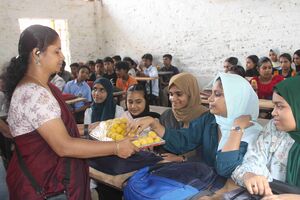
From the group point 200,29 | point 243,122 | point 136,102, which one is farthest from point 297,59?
point 243,122

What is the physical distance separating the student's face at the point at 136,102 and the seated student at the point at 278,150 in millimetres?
1472

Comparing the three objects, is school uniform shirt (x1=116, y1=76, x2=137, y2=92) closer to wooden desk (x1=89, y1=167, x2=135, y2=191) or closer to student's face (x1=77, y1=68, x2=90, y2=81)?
student's face (x1=77, y1=68, x2=90, y2=81)

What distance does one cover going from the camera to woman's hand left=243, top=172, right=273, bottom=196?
131 cm

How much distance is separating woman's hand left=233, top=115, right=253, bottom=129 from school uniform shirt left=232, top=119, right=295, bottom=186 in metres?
0.11

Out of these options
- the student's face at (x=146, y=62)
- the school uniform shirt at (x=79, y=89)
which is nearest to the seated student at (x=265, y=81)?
the school uniform shirt at (x=79, y=89)

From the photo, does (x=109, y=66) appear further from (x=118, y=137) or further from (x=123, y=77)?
(x=118, y=137)

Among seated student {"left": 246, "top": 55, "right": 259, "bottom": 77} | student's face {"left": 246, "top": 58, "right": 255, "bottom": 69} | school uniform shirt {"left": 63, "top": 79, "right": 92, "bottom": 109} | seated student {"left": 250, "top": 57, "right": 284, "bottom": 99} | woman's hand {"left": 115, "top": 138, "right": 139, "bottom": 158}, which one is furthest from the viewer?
student's face {"left": 246, "top": 58, "right": 255, "bottom": 69}

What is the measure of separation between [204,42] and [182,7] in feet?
4.02

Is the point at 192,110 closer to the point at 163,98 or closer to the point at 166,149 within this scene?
the point at 166,149

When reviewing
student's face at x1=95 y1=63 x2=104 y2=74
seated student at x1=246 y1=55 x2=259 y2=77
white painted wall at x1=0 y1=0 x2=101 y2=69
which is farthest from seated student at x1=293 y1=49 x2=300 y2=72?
white painted wall at x1=0 y1=0 x2=101 y2=69

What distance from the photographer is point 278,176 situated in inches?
61.6

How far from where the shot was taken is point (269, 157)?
5.26 ft

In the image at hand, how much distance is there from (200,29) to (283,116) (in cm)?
693

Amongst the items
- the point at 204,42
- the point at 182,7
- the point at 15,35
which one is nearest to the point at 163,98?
the point at 204,42
